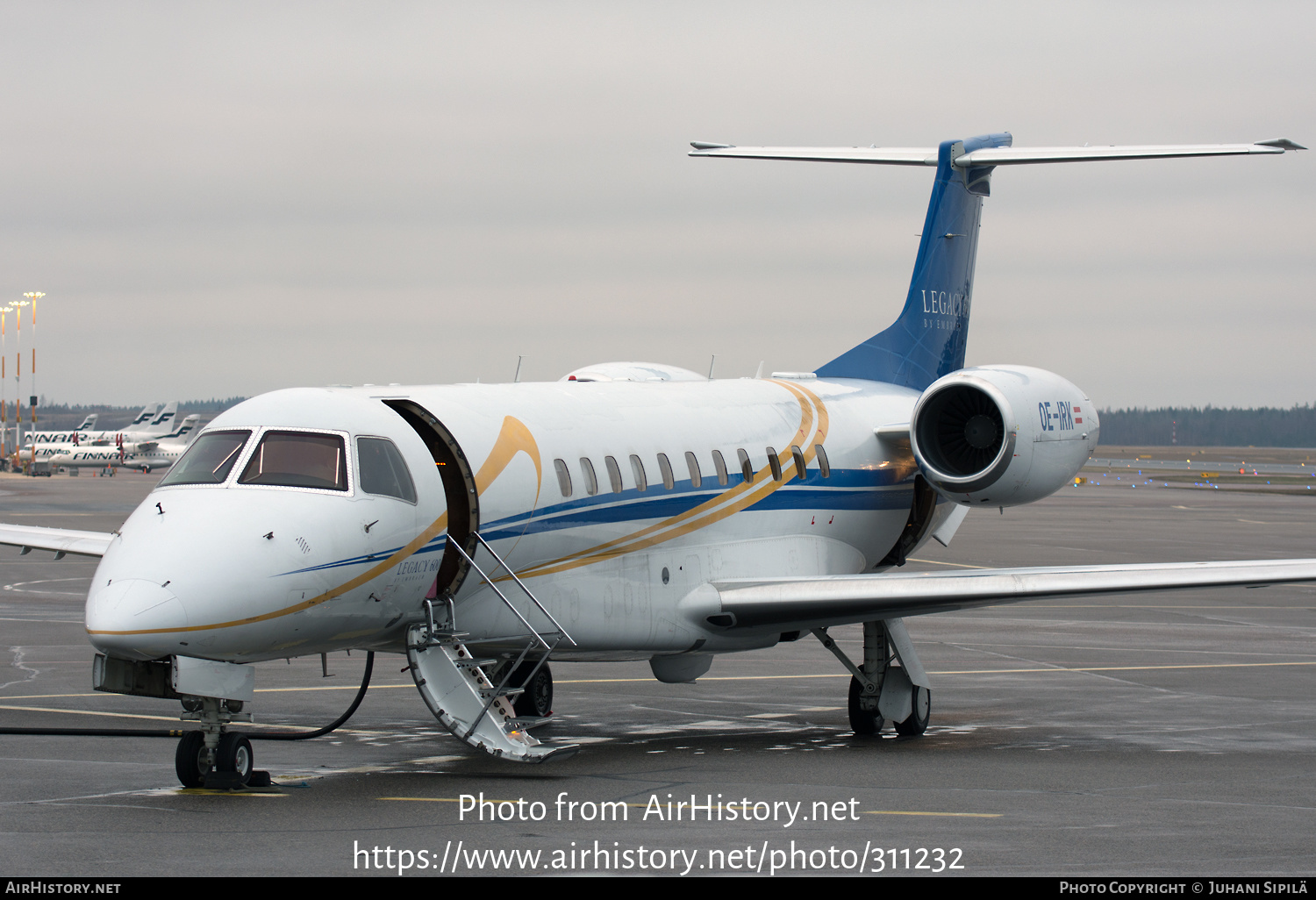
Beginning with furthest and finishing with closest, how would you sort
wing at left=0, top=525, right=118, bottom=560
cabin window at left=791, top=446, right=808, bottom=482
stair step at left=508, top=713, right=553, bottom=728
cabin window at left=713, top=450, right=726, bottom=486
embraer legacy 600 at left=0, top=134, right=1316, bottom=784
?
cabin window at left=791, top=446, right=808, bottom=482
wing at left=0, top=525, right=118, bottom=560
cabin window at left=713, top=450, right=726, bottom=486
stair step at left=508, top=713, right=553, bottom=728
embraer legacy 600 at left=0, top=134, right=1316, bottom=784

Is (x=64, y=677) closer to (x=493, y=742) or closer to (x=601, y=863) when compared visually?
(x=493, y=742)

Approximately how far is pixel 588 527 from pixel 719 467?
99.6 inches

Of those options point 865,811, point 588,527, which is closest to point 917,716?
point 588,527

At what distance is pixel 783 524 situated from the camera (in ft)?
58.1

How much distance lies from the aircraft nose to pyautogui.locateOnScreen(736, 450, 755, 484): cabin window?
24.7 ft

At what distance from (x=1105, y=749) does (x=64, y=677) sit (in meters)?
12.8

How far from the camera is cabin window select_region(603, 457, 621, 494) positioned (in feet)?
49.9

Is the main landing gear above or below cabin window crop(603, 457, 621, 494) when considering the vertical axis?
below

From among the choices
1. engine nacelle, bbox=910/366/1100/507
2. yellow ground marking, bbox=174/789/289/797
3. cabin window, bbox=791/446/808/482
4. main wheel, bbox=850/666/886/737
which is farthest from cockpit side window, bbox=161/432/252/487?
engine nacelle, bbox=910/366/1100/507

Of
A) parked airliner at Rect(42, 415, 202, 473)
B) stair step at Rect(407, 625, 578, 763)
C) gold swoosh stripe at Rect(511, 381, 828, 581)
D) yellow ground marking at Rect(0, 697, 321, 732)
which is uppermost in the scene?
gold swoosh stripe at Rect(511, 381, 828, 581)

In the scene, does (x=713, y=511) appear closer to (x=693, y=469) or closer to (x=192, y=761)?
(x=693, y=469)

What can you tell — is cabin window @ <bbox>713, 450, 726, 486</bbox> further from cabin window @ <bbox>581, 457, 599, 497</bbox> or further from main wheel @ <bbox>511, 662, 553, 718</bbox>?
main wheel @ <bbox>511, 662, 553, 718</bbox>

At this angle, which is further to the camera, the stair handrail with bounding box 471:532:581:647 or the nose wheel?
the stair handrail with bounding box 471:532:581:647
